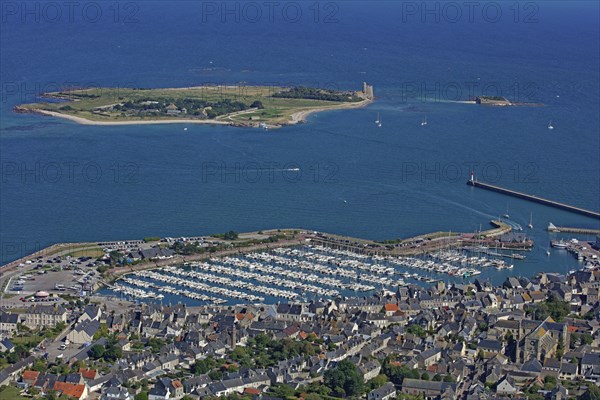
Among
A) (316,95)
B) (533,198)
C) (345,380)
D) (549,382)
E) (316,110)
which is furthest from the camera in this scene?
(316,95)

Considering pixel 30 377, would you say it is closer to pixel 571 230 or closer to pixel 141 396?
pixel 141 396

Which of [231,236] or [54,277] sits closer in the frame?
[54,277]

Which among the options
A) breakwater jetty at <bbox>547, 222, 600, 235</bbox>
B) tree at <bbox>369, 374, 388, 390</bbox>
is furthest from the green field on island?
tree at <bbox>369, 374, 388, 390</bbox>

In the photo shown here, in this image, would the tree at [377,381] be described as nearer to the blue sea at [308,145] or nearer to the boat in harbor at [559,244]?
the blue sea at [308,145]

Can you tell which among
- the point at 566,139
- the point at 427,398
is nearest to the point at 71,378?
the point at 427,398

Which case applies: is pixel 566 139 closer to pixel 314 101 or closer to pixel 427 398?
pixel 314 101

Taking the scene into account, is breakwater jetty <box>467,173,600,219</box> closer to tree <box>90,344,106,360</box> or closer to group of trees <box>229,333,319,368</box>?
group of trees <box>229,333,319,368</box>

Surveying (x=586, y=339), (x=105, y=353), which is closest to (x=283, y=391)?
(x=105, y=353)
